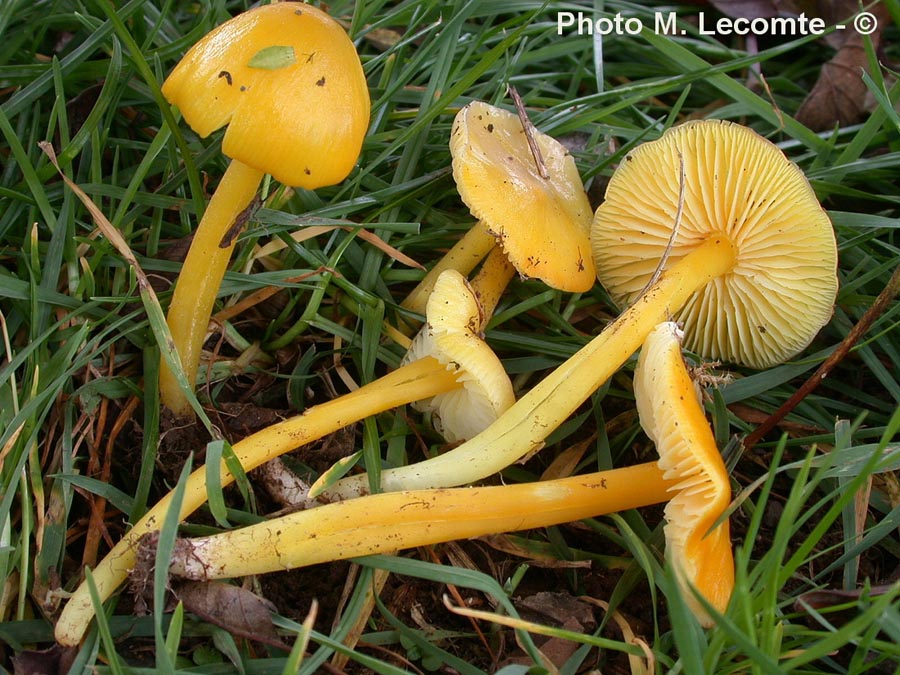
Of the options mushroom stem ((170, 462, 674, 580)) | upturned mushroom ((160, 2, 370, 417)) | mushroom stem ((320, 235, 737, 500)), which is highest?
upturned mushroom ((160, 2, 370, 417))

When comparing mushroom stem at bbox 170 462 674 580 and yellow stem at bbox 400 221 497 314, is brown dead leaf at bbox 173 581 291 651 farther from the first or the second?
yellow stem at bbox 400 221 497 314

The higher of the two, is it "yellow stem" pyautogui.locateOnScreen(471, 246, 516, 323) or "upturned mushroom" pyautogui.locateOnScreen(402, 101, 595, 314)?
"upturned mushroom" pyautogui.locateOnScreen(402, 101, 595, 314)

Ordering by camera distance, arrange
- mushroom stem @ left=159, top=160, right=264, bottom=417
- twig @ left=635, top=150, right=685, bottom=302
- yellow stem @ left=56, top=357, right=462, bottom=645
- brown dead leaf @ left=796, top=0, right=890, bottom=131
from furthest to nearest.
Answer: brown dead leaf @ left=796, top=0, right=890, bottom=131 → twig @ left=635, top=150, right=685, bottom=302 → mushroom stem @ left=159, top=160, right=264, bottom=417 → yellow stem @ left=56, top=357, right=462, bottom=645

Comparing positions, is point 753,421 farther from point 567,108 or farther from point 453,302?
point 567,108

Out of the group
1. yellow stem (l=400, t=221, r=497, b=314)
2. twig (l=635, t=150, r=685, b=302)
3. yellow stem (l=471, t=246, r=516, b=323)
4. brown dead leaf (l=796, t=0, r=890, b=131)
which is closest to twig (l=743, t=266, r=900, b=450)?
twig (l=635, t=150, r=685, b=302)

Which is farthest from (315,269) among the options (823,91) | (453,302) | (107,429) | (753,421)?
(823,91)

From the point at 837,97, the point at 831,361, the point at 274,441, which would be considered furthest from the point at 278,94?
the point at 837,97
